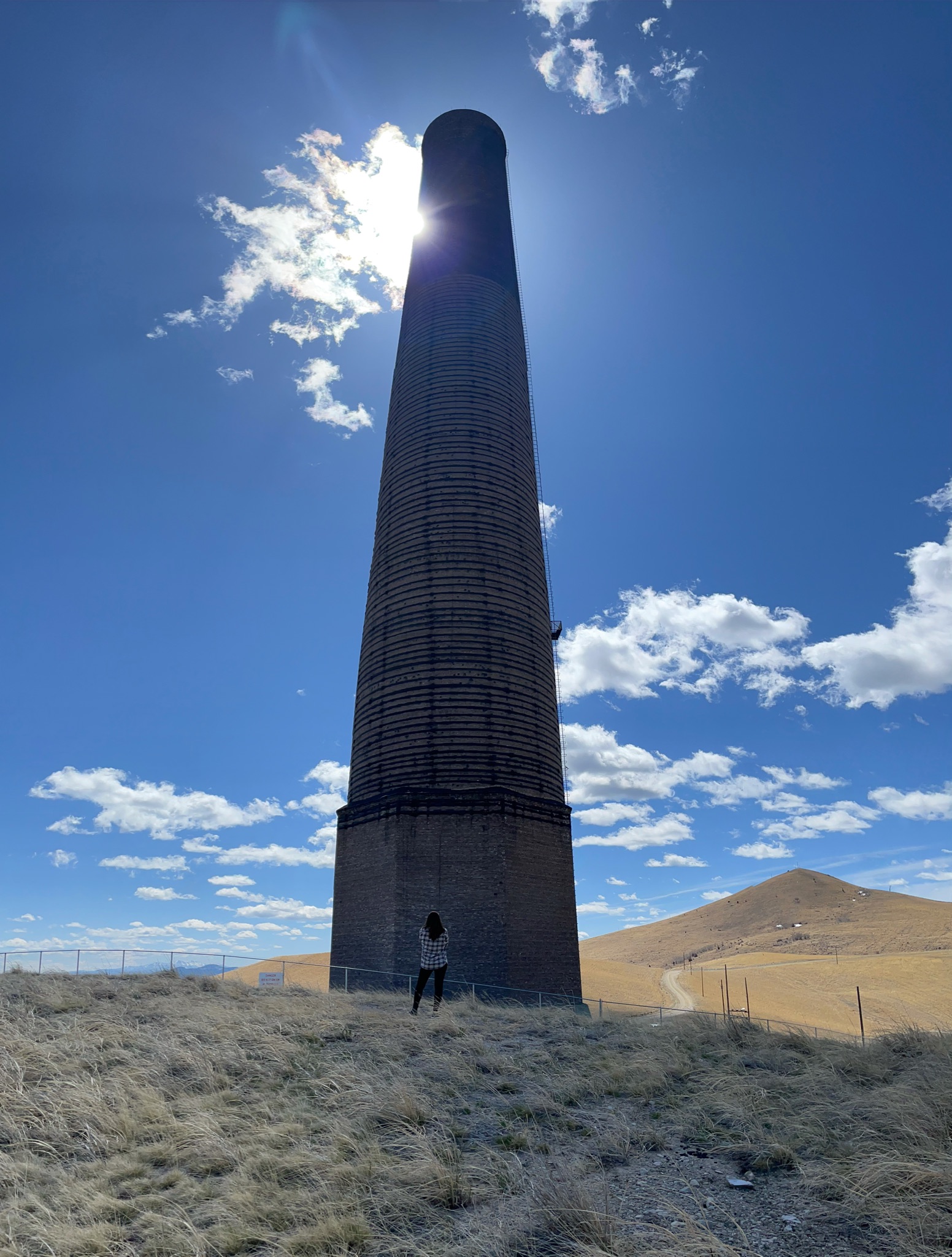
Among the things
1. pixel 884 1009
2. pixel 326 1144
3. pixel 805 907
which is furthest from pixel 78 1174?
pixel 805 907

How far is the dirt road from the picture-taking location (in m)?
36.9

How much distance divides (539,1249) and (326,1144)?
213 centimetres

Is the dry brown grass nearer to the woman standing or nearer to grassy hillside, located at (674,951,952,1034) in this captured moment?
the woman standing

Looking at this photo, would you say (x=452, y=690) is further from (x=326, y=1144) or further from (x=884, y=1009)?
(x=884, y=1009)

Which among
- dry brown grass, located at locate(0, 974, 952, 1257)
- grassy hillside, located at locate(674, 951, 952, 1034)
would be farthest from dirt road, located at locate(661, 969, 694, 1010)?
dry brown grass, located at locate(0, 974, 952, 1257)

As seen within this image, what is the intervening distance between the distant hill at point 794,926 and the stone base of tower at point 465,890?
153 ft

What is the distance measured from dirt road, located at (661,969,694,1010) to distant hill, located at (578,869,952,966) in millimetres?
14417

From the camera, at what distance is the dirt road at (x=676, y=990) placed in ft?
121

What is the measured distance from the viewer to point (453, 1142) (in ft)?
18.7

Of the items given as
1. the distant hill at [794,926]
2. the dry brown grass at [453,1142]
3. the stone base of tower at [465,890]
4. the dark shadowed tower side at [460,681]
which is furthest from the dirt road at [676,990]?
the dry brown grass at [453,1142]

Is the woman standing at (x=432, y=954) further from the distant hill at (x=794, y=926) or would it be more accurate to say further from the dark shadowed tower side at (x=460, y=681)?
the distant hill at (x=794, y=926)

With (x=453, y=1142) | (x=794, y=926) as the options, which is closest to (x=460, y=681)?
(x=453, y=1142)

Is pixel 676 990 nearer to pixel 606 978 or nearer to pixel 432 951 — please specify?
pixel 606 978

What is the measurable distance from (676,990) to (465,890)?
29.5 meters
